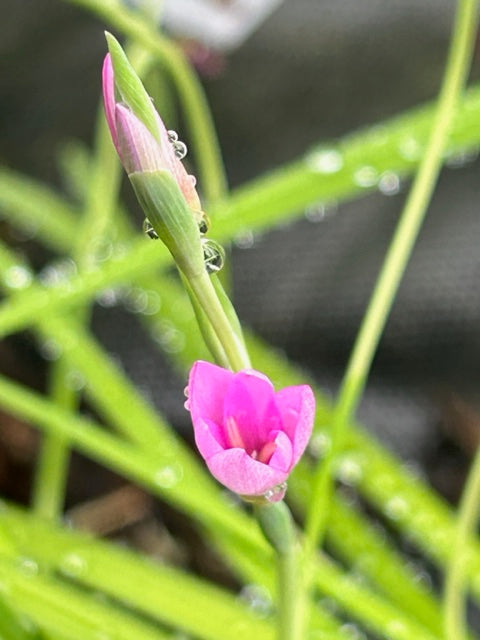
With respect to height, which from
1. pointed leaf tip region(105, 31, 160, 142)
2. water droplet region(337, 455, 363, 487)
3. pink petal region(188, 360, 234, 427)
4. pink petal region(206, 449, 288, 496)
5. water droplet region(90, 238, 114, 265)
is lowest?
pink petal region(206, 449, 288, 496)

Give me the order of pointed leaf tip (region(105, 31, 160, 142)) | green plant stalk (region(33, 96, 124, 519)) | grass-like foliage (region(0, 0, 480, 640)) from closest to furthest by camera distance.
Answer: pointed leaf tip (region(105, 31, 160, 142)), grass-like foliage (region(0, 0, 480, 640)), green plant stalk (region(33, 96, 124, 519))

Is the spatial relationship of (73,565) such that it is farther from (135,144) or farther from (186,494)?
(135,144)

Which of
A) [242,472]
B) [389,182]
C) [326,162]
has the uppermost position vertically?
[389,182]

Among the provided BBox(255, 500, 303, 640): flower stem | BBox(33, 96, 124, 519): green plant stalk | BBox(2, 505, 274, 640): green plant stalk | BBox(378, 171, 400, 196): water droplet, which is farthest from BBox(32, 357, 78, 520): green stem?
BBox(255, 500, 303, 640): flower stem

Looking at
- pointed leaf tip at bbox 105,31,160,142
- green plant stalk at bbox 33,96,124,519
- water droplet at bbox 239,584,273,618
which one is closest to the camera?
pointed leaf tip at bbox 105,31,160,142

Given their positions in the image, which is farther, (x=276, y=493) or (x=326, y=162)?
(x=326, y=162)

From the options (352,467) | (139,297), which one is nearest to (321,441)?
(352,467)

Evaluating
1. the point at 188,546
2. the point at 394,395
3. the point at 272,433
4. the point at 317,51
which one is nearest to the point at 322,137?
the point at 317,51

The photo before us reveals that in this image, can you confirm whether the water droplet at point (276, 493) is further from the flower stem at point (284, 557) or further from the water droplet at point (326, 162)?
the water droplet at point (326, 162)

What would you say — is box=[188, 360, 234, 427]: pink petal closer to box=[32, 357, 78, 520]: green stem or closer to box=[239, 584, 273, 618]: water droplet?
box=[239, 584, 273, 618]: water droplet
